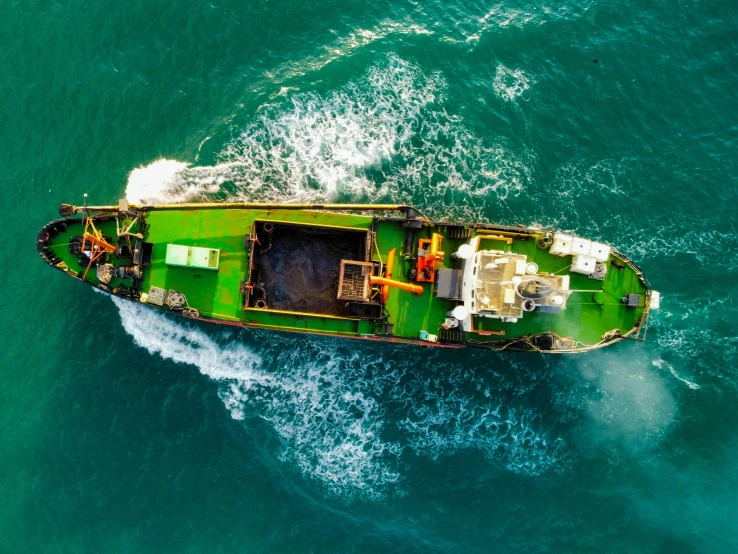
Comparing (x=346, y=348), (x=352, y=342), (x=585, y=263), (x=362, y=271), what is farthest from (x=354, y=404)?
(x=585, y=263)

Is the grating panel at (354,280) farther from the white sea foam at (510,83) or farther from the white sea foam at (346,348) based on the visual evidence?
the white sea foam at (510,83)

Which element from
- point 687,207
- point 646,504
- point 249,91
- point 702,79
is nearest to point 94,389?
point 249,91

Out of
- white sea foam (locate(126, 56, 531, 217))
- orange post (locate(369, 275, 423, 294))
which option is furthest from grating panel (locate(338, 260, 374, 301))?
white sea foam (locate(126, 56, 531, 217))

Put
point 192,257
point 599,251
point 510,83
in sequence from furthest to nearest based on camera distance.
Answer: point 510,83 < point 599,251 < point 192,257

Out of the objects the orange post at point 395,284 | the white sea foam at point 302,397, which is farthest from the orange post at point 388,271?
the white sea foam at point 302,397

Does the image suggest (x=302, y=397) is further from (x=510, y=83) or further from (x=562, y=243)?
(x=510, y=83)

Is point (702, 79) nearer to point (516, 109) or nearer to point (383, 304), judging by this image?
point (516, 109)
